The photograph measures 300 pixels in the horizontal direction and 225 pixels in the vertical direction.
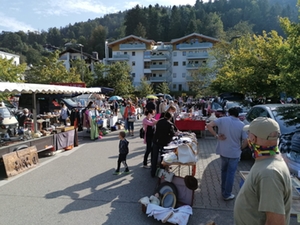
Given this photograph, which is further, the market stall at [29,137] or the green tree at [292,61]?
the green tree at [292,61]

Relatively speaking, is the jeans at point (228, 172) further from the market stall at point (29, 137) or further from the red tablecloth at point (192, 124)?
the red tablecloth at point (192, 124)

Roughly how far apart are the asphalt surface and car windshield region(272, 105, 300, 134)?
1726 mm

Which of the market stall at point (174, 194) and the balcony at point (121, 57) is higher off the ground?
the balcony at point (121, 57)

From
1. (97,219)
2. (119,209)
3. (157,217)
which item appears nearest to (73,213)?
(97,219)

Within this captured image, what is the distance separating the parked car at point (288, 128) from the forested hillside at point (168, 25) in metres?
64.9

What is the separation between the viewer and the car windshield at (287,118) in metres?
6.47

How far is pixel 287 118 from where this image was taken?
6.98 metres

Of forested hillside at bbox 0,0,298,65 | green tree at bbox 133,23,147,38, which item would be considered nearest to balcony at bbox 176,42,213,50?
forested hillside at bbox 0,0,298,65

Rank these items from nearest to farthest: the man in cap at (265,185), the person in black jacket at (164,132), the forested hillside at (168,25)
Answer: the man in cap at (265,185) < the person in black jacket at (164,132) < the forested hillside at (168,25)

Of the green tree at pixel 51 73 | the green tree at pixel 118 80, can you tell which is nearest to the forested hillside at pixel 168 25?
the green tree at pixel 118 80

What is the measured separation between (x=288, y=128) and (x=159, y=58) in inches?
2176

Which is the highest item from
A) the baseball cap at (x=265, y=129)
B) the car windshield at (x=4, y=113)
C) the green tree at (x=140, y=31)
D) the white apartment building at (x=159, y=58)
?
the green tree at (x=140, y=31)

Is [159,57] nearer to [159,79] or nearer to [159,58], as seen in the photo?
[159,58]

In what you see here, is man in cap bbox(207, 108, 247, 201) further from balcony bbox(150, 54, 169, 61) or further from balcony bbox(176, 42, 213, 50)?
balcony bbox(150, 54, 169, 61)
